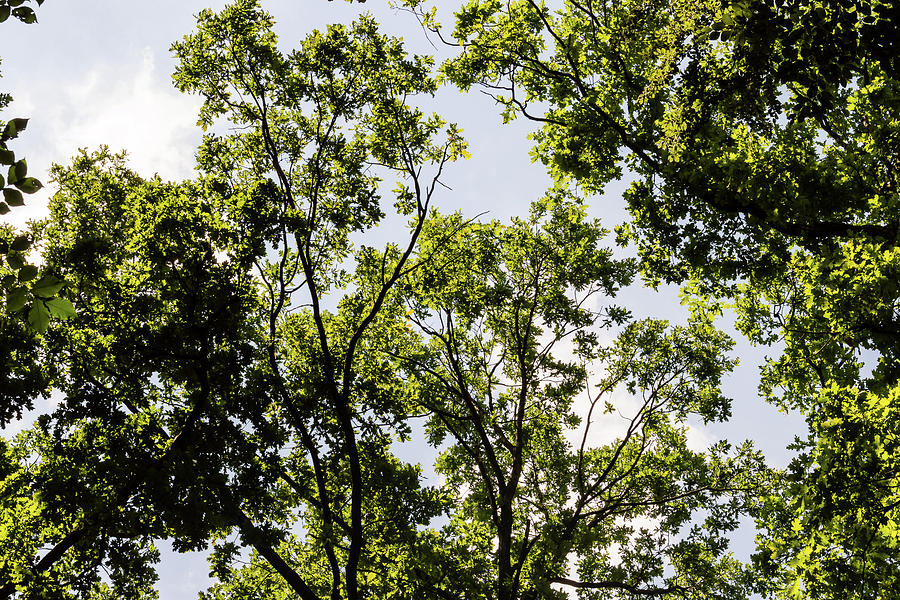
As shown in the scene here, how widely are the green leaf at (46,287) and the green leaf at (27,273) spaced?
129 millimetres

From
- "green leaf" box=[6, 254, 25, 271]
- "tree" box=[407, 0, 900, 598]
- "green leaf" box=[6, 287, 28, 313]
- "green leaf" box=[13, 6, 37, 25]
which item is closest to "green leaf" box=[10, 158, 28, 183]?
"green leaf" box=[6, 254, 25, 271]

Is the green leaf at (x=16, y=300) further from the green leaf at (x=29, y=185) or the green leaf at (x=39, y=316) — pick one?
the green leaf at (x=29, y=185)

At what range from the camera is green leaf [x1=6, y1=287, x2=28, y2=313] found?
6.70 feet

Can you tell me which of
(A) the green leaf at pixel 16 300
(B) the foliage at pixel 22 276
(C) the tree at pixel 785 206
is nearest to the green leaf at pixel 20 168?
(B) the foliage at pixel 22 276

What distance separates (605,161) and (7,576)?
45.2 ft

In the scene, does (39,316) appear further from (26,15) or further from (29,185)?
(26,15)

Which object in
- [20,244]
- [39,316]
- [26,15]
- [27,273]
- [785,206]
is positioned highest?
[785,206]

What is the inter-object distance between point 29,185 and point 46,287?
1.52 feet

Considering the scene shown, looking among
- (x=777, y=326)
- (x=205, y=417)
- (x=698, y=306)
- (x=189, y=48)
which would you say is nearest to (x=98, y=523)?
(x=205, y=417)

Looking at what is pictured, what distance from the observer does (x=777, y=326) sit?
40.7 ft

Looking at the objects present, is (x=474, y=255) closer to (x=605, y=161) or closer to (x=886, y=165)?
(x=605, y=161)

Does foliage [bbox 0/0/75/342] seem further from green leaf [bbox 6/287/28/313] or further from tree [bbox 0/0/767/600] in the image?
tree [bbox 0/0/767/600]

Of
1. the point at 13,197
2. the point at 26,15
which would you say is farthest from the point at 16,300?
the point at 26,15

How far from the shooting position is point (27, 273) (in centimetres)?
215
